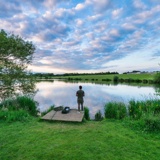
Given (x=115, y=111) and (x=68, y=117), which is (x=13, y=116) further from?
(x=115, y=111)

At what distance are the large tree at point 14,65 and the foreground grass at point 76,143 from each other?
20.3ft

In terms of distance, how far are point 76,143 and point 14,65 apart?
9.66 meters

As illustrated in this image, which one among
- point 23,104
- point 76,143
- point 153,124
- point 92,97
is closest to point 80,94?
point 23,104

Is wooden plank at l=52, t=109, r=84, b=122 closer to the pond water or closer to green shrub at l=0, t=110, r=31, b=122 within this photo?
green shrub at l=0, t=110, r=31, b=122

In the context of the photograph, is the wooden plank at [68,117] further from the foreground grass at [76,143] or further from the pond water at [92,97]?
the pond water at [92,97]

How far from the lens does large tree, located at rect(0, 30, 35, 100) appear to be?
1137 cm

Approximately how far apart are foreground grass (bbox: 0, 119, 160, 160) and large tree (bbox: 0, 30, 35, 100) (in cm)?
620

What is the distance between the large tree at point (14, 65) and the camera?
37.3 ft

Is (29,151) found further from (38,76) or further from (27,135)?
(38,76)

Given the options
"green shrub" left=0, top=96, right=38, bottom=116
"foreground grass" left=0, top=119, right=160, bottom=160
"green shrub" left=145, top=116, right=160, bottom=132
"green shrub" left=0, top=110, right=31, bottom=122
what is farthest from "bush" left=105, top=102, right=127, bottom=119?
"green shrub" left=0, top=96, right=38, bottom=116

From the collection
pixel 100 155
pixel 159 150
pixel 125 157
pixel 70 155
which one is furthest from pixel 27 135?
pixel 159 150

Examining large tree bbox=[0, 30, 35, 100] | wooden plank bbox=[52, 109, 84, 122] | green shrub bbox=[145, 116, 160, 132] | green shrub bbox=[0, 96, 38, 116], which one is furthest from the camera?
large tree bbox=[0, 30, 35, 100]

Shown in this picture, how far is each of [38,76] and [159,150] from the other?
39.1ft

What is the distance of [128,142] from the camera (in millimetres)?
4906
